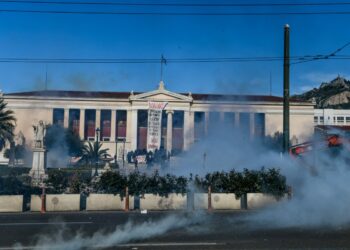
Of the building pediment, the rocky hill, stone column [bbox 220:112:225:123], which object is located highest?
the rocky hill

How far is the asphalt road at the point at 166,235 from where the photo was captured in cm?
855

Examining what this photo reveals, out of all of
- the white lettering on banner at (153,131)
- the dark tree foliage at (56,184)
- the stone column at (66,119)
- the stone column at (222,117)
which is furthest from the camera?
the stone column at (66,119)

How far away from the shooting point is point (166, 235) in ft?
32.6

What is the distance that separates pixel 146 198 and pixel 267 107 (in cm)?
4641

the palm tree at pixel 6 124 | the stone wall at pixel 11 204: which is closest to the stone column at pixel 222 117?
the stone wall at pixel 11 204

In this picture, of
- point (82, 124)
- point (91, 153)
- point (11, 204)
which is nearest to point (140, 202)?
Result: point (11, 204)

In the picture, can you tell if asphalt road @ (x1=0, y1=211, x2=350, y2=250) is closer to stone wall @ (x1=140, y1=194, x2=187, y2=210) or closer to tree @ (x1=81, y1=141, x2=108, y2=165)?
stone wall @ (x1=140, y1=194, x2=187, y2=210)

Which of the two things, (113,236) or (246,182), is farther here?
(246,182)

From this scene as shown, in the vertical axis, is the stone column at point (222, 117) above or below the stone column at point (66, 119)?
below

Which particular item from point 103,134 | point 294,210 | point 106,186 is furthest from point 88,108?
point 294,210

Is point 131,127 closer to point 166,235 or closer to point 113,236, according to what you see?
point 166,235

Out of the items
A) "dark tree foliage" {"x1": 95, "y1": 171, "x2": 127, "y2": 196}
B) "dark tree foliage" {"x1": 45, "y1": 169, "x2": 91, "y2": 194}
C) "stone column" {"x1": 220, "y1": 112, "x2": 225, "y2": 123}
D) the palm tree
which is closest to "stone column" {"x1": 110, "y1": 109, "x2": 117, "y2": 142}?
the palm tree

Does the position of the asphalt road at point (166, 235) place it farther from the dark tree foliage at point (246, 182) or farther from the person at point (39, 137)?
the person at point (39, 137)

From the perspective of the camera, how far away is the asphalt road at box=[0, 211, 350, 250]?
8.55 metres
